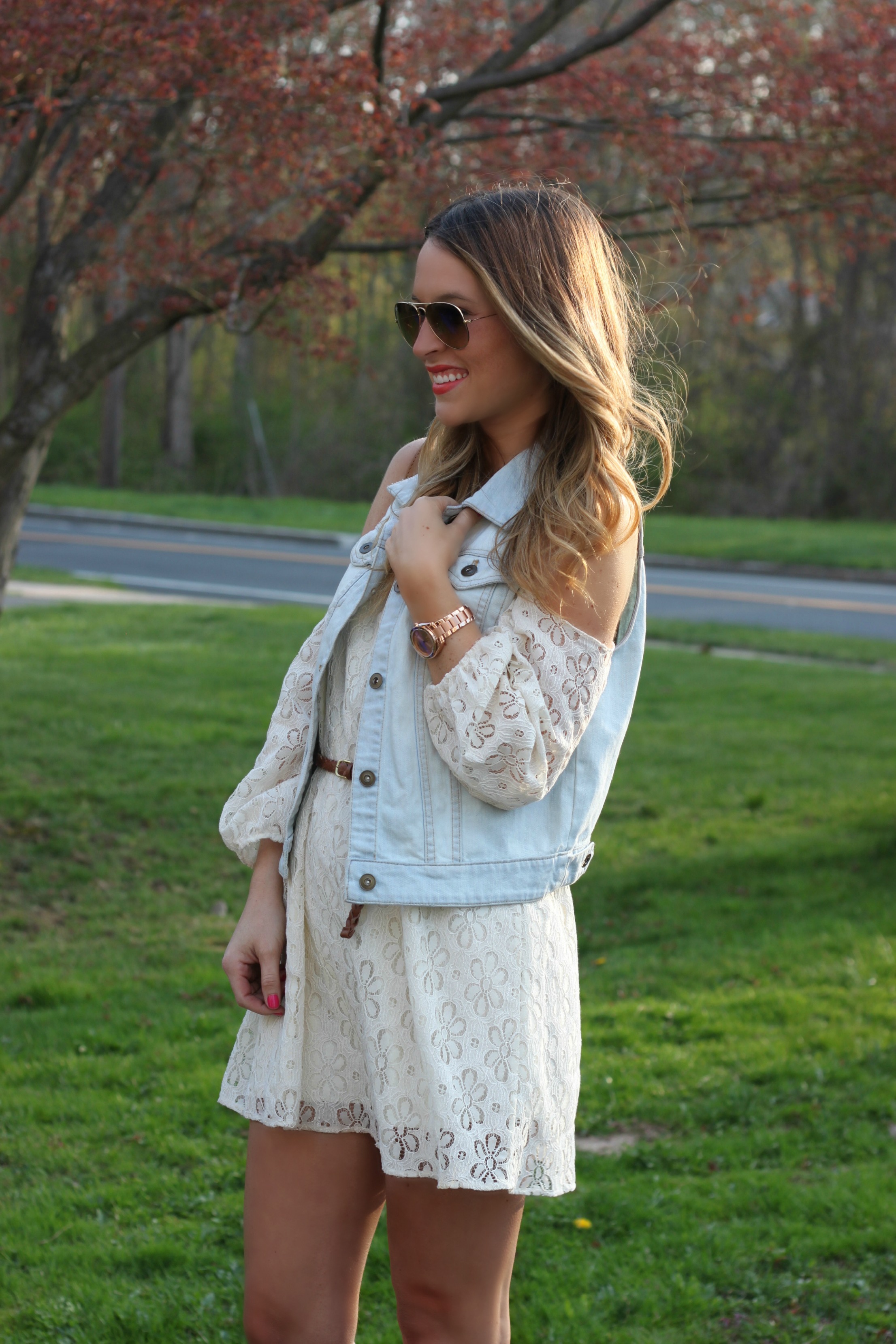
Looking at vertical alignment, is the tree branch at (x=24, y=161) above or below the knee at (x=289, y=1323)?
above

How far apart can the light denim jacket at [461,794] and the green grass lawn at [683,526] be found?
1637 cm

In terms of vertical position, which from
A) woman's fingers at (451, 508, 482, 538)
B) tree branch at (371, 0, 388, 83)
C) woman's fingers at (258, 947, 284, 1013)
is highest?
tree branch at (371, 0, 388, 83)

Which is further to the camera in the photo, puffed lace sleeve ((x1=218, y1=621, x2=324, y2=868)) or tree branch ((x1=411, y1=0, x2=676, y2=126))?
tree branch ((x1=411, y1=0, x2=676, y2=126))

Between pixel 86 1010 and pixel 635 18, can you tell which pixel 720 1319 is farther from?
pixel 635 18

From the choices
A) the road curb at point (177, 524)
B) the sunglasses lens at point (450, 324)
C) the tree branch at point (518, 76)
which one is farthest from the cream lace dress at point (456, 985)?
the road curb at point (177, 524)

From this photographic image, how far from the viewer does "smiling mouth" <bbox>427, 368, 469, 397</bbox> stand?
2025mm

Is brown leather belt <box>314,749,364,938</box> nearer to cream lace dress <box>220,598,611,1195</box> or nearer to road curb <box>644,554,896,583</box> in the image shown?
cream lace dress <box>220,598,611,1195</box>

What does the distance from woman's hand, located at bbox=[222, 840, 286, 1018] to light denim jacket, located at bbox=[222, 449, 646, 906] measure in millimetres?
84

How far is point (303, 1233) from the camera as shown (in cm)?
204

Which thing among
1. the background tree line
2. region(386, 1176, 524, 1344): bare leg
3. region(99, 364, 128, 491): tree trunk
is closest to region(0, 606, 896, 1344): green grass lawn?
region(386, 1176, 524, 1344): bare leg

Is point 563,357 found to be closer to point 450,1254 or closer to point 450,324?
point 450,324

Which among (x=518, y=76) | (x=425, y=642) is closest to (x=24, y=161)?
(x=518, y=76)

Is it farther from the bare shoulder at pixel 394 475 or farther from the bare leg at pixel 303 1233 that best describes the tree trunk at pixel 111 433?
the bare leg at pixel 303 1233

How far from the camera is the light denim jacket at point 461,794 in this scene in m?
1.93
